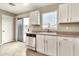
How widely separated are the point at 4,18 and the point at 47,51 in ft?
13.9

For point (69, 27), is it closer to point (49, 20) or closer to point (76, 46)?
point (76, 46)

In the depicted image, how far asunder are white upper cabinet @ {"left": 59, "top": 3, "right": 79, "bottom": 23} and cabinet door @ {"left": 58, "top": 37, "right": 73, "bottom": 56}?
0.73 meters

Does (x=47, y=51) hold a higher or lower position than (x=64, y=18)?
lower

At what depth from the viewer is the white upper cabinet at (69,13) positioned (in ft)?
9.65

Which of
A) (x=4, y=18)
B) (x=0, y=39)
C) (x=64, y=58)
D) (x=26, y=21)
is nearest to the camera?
(x=64, y=58)

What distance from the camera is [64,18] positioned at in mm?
3268

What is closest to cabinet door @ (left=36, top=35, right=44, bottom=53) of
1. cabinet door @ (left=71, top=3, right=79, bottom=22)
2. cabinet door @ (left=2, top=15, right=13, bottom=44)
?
cabinet door @ (left=71, top=3, right=79, bottom=22)

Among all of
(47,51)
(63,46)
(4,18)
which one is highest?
(4,18)

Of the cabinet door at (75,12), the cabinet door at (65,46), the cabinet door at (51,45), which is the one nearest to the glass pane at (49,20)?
the cabinet door at (51,45)

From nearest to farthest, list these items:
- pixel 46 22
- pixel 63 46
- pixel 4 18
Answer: pixel 63 46 → pixel 46 22 → pixel 4 18

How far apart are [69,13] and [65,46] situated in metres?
1.13

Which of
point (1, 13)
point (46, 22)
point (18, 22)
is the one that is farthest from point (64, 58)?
Answer: point (18, 22)

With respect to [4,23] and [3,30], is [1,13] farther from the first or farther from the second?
[3,30]

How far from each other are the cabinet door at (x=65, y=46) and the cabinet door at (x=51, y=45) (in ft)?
0.85
